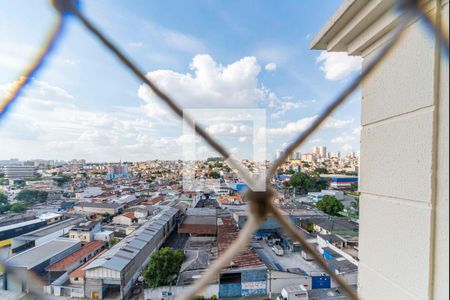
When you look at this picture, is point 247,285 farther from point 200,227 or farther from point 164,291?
point 200,227

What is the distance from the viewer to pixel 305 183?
16.0m

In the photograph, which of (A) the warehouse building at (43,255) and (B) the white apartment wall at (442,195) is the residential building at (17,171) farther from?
(B) the white apartment wall at (442,195)

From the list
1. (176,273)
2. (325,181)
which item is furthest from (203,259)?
(325,181)

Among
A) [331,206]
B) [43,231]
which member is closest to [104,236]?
[43,231]

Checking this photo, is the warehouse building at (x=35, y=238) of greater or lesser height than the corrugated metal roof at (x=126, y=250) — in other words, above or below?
below

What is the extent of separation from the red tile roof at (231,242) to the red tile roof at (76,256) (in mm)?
3696

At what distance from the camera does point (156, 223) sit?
778cm

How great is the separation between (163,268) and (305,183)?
13.1 metres

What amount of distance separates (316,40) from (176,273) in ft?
18.5

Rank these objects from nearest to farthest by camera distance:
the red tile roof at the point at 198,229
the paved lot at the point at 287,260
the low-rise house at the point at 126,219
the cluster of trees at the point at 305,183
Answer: the paved lot at the point at 287,260 < the red tile roof at the point at 198,229 < the low-rise house at the point at 126,219 < the cluster of trees at the point at 305,183

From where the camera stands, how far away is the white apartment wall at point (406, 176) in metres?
0.33

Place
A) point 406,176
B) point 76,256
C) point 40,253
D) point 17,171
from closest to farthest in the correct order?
point 406,176 → point 40,253 → point 76,256 → point 17,171

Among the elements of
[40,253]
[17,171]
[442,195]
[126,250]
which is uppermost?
[442,195]

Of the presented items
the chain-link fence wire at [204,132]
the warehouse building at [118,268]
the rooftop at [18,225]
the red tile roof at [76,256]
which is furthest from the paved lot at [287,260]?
the rooftop at [18,225]
